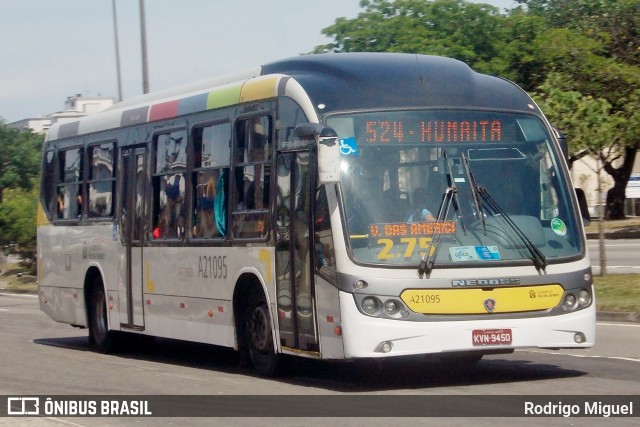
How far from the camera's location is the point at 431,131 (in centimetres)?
1168

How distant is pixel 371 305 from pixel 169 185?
15.7 feet

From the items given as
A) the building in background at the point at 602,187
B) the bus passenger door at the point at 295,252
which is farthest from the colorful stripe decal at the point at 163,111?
the building in background at the point at 602,187

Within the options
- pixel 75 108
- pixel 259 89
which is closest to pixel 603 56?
pixel 259 89

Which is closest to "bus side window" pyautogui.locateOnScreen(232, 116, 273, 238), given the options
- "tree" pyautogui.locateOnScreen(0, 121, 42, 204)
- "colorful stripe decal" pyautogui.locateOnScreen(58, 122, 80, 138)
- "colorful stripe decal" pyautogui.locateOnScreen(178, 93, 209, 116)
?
"colorful stripe decal" pyautogui.locateOnScreen(178, 93, 209, 116)

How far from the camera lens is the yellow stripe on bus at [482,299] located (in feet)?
36.2

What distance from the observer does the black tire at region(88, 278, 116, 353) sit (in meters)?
17.2

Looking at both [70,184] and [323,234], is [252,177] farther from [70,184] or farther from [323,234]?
[70,184]

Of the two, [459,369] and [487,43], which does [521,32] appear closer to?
[487,43]

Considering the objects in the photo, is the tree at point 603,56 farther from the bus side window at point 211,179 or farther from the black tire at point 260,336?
the black tire at point 260,336

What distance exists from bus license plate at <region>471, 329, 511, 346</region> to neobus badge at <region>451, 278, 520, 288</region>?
0.41 meters

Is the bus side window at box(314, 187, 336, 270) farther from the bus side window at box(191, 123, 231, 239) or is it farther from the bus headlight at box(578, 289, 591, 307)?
the bus headlight at box(578, 289, 591, 307)

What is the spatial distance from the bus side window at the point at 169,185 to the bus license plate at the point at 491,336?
464cm

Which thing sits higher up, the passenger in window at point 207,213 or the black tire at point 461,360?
the passenger in window at point 207,213

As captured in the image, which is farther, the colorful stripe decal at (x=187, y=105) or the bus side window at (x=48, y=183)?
the bus side window at (x=48, y=183)
